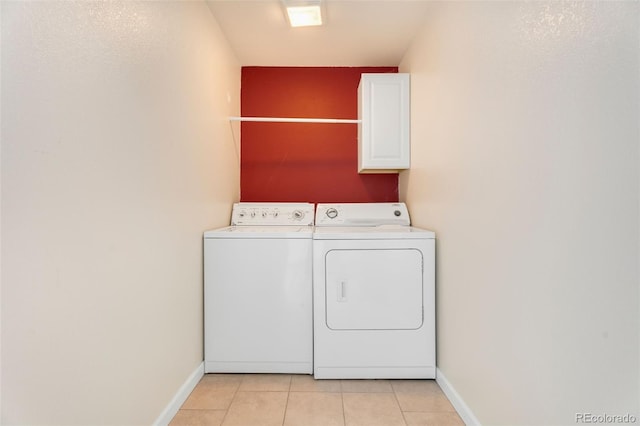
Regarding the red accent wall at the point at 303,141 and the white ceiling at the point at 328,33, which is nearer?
the white ceiling at the point at 328,33

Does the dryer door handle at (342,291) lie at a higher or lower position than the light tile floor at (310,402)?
higher

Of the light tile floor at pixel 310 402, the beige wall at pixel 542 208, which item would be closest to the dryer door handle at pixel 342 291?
the light tile floor at pixel 310 402

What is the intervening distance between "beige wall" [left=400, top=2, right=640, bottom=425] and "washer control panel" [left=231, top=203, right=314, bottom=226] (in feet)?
3.85

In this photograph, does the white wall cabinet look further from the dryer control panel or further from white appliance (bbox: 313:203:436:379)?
white appliance (bbox: 313:203:436:379)

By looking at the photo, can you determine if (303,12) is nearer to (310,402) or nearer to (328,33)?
(328,33)

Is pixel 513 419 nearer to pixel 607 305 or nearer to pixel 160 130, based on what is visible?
pixel 607 305

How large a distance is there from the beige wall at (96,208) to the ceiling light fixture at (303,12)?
0.54 meters

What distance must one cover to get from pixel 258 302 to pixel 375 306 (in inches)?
27.4

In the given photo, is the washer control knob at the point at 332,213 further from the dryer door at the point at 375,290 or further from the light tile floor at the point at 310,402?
the light tile floor at the point at 310,402

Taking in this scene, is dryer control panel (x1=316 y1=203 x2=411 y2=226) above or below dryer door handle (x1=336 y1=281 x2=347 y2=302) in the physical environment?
above

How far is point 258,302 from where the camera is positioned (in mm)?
1976

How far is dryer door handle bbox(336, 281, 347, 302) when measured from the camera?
193 centimetres

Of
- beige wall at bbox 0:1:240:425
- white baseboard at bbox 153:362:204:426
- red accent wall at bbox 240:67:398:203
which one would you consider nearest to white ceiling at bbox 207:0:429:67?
red accent wall at bbox 240:67:398:203

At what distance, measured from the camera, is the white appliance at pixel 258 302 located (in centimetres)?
197
